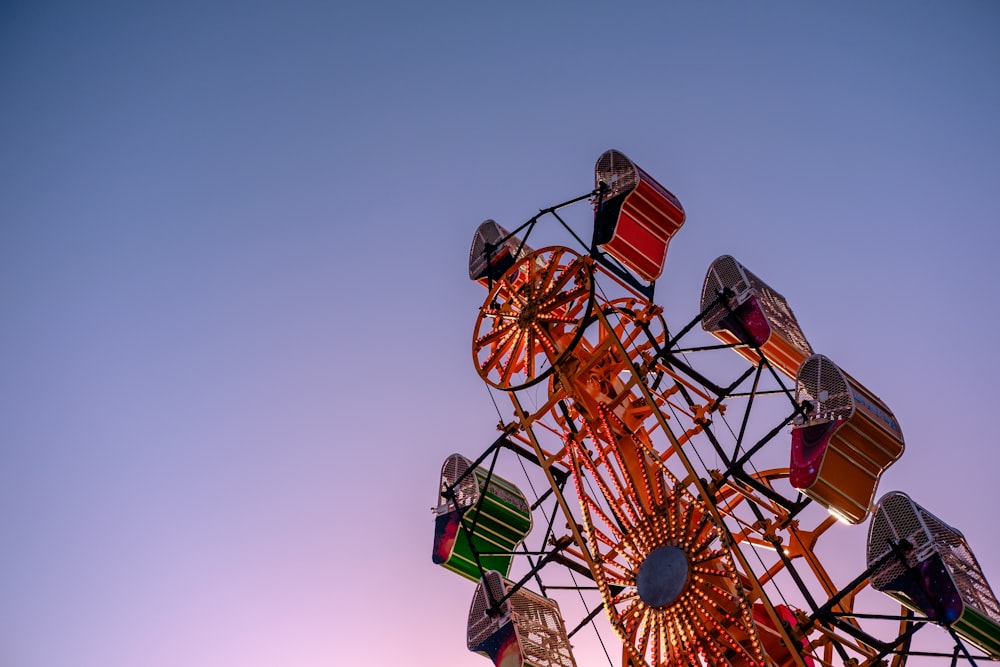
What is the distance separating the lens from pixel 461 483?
55.4 ft

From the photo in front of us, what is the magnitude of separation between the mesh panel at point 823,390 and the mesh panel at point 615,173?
4.50m

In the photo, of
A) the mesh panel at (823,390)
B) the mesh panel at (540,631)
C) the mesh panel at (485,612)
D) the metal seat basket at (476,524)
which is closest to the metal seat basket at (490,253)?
the metal seat basket at (476,524)

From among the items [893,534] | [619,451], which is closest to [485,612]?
[619,451]

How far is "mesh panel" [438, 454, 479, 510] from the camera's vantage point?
1666 cm

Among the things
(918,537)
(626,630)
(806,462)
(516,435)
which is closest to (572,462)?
(516,435)

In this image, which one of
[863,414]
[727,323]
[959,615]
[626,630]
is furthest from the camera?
[727,323]

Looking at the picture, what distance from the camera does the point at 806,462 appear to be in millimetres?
12438

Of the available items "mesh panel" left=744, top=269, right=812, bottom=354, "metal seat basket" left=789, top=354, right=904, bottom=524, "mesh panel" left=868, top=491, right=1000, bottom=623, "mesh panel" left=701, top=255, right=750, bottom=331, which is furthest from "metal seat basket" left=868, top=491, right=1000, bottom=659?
"mesh panel" left=701, top=255, right=750, bottom=331

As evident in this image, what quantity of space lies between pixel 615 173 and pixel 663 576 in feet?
22.5

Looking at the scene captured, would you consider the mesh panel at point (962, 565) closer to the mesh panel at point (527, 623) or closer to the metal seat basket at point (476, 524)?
the mesh panel at point (527, 623)

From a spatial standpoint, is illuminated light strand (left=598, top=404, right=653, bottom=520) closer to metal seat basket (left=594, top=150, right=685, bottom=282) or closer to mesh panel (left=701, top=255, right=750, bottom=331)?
mesh panel (left=701, top=255, right=750, bottom=331)

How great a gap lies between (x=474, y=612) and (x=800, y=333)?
719cm

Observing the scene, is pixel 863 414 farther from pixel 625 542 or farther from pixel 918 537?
pixel 625 542

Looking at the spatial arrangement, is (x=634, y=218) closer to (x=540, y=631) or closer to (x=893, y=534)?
(x=893, y=534)
